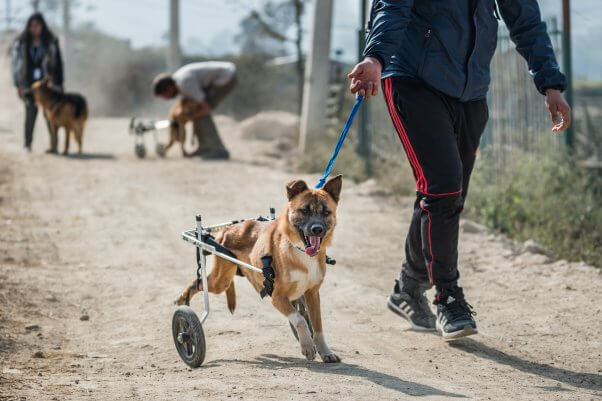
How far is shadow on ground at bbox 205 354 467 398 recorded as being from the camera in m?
4.53

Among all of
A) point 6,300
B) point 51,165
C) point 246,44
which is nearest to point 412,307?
point 6,300

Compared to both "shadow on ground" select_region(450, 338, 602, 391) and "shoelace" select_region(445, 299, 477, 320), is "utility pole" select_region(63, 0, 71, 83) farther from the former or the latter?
"shoelace" select_region(445, 299, 477, 320)

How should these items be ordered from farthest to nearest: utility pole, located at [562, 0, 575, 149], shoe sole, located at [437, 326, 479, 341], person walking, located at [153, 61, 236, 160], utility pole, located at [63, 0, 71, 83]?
utility pole, located at [63, 0, 71, 83] → person walking, located at [153, 61, 236, 160] → utility pole, located at [562, 0, 575, 149] → shoe sole, located at [437, 326, 479, 341]

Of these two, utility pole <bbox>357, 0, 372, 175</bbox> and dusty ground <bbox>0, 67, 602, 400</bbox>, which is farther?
utility pole <bbox>357, 0, 372, 175</bbox>

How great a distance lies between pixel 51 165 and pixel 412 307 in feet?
33.6

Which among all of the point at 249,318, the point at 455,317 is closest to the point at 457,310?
the point at 455,317

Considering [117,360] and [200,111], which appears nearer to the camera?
[117,360]

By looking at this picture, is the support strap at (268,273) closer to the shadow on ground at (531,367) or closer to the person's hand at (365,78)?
the person's hand at (365,78)

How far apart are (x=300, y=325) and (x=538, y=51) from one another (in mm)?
2000

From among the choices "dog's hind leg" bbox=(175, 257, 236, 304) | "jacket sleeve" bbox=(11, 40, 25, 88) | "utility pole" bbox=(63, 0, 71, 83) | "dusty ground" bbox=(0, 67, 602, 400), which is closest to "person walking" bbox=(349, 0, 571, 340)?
"dusty ground" bbox=(0, 67, 602, 400)

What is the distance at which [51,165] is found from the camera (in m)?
15.1

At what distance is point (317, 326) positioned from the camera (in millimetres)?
5199

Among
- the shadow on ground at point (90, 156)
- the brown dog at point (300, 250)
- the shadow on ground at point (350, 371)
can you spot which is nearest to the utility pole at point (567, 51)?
the brown dog at point (300, 250)

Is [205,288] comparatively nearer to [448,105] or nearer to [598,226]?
[448,105]
